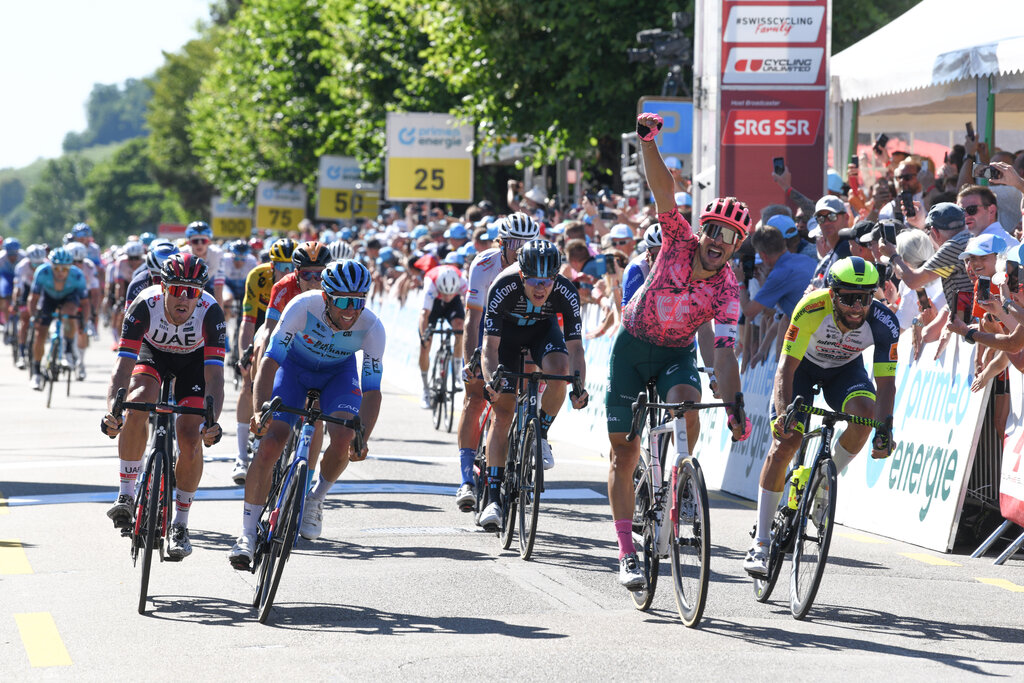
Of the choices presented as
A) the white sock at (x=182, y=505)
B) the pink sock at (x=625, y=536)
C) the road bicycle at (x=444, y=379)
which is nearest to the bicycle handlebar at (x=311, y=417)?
the white sock at (x=182, y=505)

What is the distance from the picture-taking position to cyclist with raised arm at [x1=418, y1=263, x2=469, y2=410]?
1752 centimetres

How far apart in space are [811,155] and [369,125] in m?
30.4

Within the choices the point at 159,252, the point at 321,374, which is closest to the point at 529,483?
the point at 321,374

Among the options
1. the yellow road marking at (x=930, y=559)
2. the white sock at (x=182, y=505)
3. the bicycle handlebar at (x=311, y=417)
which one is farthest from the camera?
the yellow road marking at (x=930, y=559)

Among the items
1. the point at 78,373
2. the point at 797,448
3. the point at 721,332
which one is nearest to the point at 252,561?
the point at 797,448

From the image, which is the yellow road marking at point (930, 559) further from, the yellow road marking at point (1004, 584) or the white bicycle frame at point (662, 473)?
the white bicycle frame at point (662, 473)

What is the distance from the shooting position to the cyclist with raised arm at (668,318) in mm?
7798

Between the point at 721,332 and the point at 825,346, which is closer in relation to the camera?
the point at 825,346

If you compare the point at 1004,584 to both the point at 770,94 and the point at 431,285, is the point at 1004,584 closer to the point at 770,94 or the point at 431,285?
the point at 770,94

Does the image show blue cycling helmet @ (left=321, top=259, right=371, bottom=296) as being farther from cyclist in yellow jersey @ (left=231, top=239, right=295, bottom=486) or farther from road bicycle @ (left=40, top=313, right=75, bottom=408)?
road bicycle @ (left=40, top=313, right=75, bottom=408)

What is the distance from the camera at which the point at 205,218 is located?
4473 inches

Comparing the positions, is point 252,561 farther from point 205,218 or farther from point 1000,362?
point 205,218

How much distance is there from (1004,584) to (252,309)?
6.40 metres

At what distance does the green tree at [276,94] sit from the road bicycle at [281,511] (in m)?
40.2
